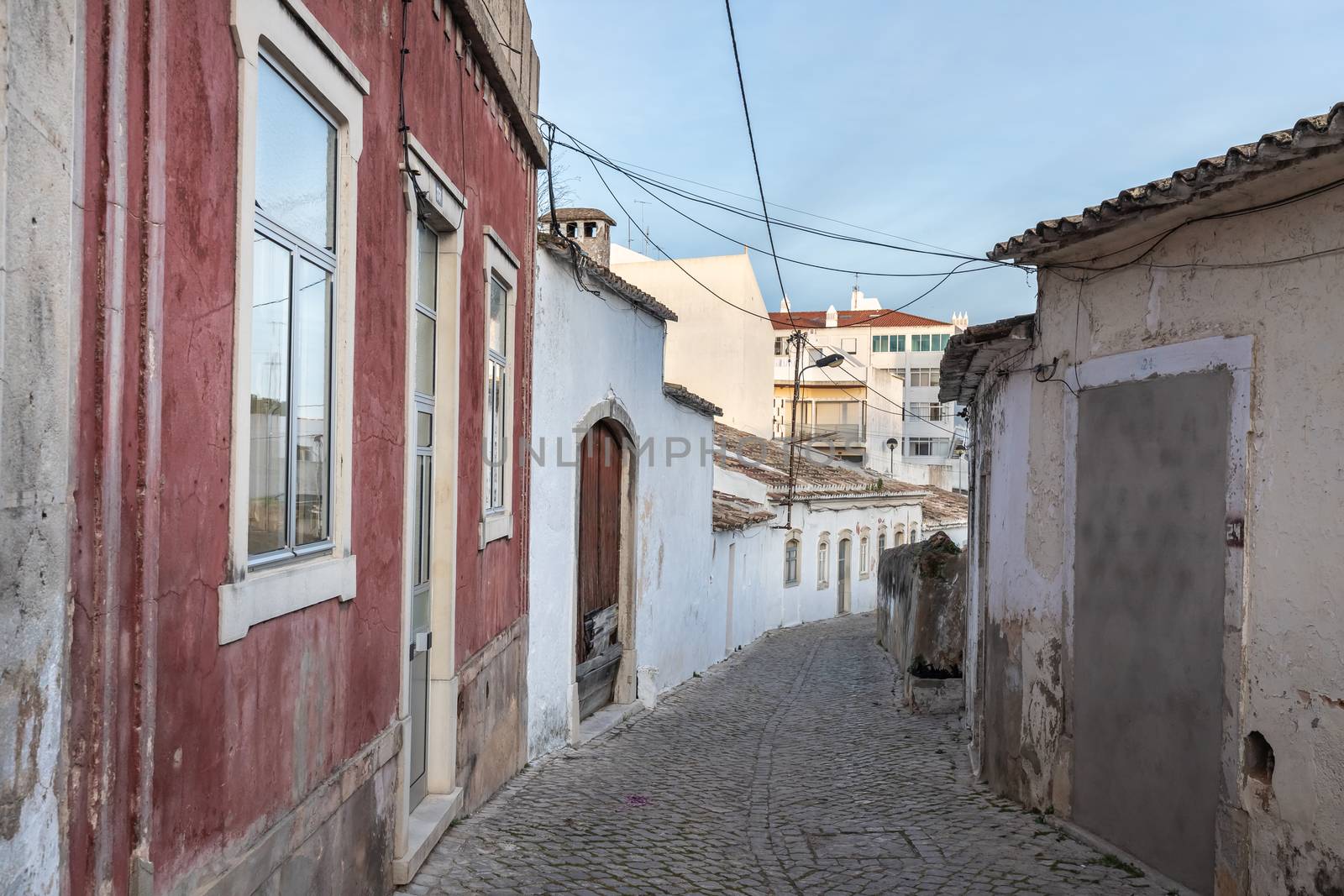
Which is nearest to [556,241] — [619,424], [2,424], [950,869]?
[619,424]

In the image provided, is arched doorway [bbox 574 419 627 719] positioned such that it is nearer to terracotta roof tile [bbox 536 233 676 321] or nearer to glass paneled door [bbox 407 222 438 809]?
terracotta roof tile [bbox 536 233 676 321]

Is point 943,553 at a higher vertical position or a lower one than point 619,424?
lower

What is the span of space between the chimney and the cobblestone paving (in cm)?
604

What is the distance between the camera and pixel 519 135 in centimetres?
843

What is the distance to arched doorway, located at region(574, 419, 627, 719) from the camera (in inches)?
436

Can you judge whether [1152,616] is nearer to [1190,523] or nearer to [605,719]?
[1190,523]

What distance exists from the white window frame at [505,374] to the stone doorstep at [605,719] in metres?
3.21

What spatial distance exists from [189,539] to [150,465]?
33cm

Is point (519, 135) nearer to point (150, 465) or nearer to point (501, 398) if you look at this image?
point (501, 398)

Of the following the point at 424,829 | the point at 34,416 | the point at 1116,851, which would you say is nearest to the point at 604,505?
the point at 424,829

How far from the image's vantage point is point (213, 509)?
3258mm

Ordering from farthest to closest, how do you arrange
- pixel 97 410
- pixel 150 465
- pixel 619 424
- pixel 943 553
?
1. pixel 943 553
2. pixel 619 424
3. pixel 150 465
4. pixel 97 410

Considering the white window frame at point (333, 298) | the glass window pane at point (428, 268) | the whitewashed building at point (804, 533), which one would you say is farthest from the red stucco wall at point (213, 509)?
the whitewashed building at point (804, 533)

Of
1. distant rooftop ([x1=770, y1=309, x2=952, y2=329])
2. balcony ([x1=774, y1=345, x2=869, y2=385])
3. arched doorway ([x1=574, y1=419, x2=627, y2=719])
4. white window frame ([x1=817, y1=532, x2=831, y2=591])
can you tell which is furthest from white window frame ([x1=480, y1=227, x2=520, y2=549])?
distant rooftop ([x1=770, y1=309, x2=952, y2=329])
